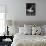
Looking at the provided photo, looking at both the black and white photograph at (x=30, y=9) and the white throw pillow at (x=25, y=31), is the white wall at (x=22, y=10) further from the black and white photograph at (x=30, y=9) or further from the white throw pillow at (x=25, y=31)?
→ the white throw pillow at (x=25, y=31)

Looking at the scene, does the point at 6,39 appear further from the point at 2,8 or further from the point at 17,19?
the point at 2,8

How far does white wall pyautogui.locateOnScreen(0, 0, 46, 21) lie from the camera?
475cm

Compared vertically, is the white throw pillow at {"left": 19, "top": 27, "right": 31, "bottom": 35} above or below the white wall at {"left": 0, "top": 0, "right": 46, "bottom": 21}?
below

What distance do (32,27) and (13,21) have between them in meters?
0.87

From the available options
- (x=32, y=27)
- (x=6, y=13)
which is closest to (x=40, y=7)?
(x=32, y=27)

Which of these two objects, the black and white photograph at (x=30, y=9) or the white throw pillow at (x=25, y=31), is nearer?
the white throw pillow at (x=25, y=31)

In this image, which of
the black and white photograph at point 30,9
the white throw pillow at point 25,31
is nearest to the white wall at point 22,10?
the black and white photograph at point 30,9

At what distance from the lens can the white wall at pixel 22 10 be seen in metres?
4.75

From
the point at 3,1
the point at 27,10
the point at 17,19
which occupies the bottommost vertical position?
the point at 17,19

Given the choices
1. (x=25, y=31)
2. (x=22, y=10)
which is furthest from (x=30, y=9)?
(x=25, y=31)

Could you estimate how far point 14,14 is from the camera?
188 inches

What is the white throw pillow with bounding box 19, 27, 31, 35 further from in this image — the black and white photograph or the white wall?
the black and white photograph

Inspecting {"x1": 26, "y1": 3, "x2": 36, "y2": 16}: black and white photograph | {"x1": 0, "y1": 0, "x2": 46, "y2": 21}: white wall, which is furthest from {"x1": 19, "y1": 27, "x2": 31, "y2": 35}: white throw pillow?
{"x1": 26, "y1": 3, "x2": 36, "y2": 16}: black and white photograph

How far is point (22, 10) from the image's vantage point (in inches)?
188
